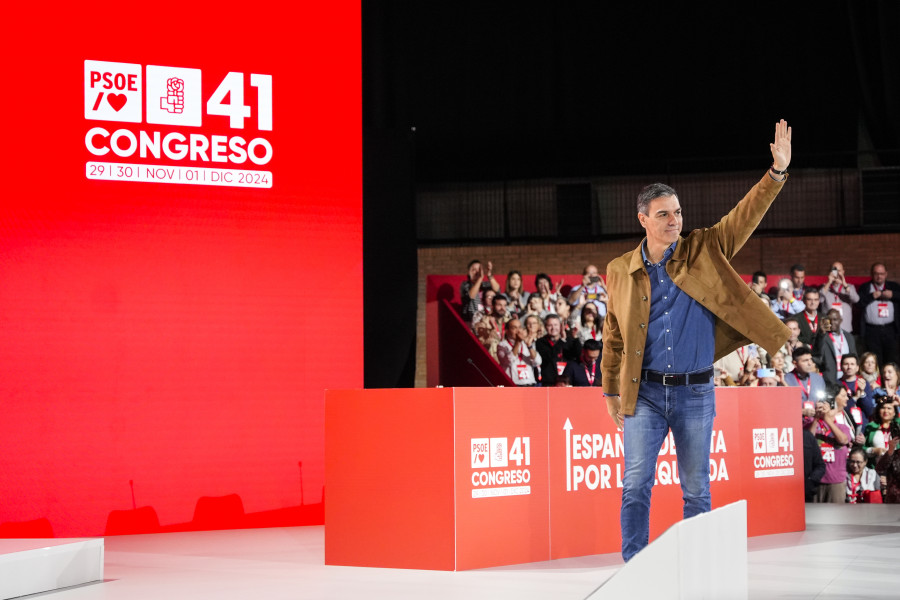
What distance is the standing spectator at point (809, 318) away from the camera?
9.75 m

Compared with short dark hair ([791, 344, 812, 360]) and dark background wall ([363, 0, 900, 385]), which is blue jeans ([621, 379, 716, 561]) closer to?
short dark hair ([791, 344, 812, 360])

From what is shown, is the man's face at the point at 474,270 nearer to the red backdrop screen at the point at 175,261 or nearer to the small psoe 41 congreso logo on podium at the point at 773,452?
the red backdrop screen at the point at 175,261

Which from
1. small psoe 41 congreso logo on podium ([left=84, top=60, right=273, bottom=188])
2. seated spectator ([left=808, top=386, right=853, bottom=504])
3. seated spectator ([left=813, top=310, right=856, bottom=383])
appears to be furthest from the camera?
seated spectator ([left=813, top=310, right=856, bottom=383])

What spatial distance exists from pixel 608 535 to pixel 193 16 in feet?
13.1

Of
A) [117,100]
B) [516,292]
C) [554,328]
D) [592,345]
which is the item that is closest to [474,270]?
[516,292]

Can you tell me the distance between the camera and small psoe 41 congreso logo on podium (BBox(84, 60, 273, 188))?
6516mm

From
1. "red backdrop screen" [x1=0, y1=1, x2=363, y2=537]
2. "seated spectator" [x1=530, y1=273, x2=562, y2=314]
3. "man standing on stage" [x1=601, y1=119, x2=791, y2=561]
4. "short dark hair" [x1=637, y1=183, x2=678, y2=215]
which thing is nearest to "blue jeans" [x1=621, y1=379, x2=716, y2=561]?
"man standing on stage" [x1=601, y1=119, x2=791, y2=561]

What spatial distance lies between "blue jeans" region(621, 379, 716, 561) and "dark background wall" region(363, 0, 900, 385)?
10410 mm

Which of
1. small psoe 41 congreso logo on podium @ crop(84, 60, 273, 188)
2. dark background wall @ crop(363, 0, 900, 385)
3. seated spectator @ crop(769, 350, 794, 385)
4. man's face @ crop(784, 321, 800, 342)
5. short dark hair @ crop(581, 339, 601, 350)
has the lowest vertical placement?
seated spectator @ crop(769, 350, 794, 385)

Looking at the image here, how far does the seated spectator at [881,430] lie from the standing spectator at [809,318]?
1.04m

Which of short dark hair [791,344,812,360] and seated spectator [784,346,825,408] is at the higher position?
short dark hair [791,344,812,360]

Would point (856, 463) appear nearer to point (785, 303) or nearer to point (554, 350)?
point (785, 303)

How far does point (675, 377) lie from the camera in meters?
4.12

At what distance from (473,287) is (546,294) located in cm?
68
